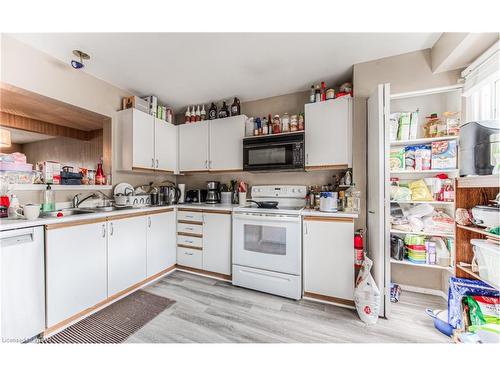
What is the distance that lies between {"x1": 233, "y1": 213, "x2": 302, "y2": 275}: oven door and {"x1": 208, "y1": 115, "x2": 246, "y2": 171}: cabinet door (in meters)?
0.76

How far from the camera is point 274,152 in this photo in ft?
7.47

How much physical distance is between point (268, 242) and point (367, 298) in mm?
967

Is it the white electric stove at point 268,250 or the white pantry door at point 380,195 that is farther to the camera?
the white electric stove at point 268,250

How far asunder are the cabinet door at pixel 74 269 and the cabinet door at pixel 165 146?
1.16 metres

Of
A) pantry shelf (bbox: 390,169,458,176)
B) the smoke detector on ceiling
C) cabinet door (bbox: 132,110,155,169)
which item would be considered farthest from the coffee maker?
pantry shelf (bbox: 390,169,458,176)

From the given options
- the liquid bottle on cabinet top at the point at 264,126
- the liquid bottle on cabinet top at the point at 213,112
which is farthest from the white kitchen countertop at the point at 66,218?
the liquid bottle on cabinet top at the point at 213,112

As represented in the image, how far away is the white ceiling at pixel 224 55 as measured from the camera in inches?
61.8

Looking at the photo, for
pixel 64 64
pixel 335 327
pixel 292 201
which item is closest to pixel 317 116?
pixel 292 201

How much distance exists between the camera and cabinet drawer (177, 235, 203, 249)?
8.17 ft

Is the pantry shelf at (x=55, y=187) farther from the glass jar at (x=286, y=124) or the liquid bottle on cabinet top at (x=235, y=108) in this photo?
the glass jar at (x=286, y=124)
